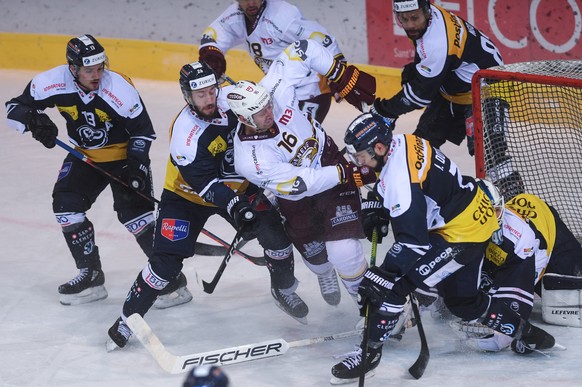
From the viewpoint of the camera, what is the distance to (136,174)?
16.2 ft

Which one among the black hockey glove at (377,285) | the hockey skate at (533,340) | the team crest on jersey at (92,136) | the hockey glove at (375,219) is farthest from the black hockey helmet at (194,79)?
the hockey skate at (533,340)

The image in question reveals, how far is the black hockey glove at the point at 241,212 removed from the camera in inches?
173

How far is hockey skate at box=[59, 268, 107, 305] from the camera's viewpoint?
5168 mm

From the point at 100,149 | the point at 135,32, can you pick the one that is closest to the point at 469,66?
the point at 100,149

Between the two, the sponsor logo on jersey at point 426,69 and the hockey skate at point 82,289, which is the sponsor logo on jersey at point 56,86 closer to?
the hockey skate at point 82,289

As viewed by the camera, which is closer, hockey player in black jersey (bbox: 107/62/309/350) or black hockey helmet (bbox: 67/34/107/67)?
hockey player in black jersey (bbox: 107/62/309/350)

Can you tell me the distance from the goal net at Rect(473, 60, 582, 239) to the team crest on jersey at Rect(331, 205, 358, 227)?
0.73 m

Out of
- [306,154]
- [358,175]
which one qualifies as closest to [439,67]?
[358,175]

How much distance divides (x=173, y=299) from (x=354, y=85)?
1.29 meters

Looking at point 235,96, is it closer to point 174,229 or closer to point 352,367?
point 174,229

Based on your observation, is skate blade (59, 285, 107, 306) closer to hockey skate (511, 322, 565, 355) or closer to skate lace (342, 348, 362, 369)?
skate lace (342, 348, 362, 369)

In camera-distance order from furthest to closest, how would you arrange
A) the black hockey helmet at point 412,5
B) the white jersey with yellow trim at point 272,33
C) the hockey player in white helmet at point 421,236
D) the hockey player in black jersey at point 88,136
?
the white jersey with yellow trim at point 272,33 < the black hockey helmet at point 412,5 < the hockey player in black jersey at point 88,136 < the hockey player in white helmet at point 421,236

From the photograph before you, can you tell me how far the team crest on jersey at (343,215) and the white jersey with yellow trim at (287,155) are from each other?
0.14 meters

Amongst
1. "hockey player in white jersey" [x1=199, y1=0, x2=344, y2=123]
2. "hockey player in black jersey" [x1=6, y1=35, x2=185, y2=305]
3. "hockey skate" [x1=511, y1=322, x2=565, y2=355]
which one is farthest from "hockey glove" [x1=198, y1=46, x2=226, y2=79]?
"hockey skate" [x1=511, y1=322, x2=565, y2=355]
